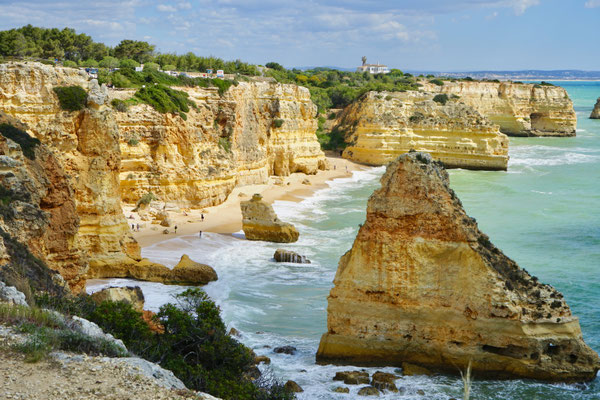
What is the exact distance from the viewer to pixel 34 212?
1466 centimetres

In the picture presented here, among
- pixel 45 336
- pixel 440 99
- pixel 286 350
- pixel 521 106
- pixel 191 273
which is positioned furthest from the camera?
pixel 521 106

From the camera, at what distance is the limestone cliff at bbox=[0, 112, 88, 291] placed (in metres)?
13.3

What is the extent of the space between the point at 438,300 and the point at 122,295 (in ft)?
27.5

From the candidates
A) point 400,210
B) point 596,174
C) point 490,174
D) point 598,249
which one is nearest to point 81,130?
A: point 400,210

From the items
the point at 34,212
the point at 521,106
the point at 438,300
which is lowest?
the point at 438,300

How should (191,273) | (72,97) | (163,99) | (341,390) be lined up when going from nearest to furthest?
(341,390) < (72,97) < (191,273) < (163,99)

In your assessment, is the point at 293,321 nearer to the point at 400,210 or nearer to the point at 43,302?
the point at 400,210

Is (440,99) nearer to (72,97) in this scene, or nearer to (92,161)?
(72,97)

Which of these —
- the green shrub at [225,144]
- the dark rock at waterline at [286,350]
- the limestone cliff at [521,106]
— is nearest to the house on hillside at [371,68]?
the limestone cliff at [521,106]

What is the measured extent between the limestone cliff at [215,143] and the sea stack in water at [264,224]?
7.28 meters

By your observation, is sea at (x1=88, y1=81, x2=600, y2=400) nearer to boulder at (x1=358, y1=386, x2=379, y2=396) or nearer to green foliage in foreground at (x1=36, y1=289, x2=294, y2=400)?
boulder at (x1=358, y1=386, x2=379, y2=396)

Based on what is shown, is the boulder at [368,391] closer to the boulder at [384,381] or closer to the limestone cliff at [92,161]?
the boulder at [384,381]

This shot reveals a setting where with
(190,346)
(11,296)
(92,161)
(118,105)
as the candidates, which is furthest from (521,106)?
(11,296)

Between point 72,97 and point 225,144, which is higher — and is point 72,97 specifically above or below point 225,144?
above
